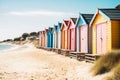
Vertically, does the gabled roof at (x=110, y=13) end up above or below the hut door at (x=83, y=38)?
above

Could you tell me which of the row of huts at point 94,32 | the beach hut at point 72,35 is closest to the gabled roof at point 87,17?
the row of huts at point 94,32

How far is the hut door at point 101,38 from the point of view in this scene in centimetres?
1683

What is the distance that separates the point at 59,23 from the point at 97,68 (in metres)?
23.0

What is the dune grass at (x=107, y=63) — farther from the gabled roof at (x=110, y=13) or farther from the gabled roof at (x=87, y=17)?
the gabled roof at (x=87, y=17)

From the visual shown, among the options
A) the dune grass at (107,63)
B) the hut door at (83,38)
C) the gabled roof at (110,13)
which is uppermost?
the gabled roof at (110,13)

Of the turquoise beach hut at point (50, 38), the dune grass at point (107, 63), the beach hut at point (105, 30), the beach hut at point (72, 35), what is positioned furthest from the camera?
the turquoise beach hut at point (50, 38)

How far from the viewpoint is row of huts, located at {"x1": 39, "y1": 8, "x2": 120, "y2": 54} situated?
1565cm

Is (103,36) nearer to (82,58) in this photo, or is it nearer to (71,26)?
(82,58)

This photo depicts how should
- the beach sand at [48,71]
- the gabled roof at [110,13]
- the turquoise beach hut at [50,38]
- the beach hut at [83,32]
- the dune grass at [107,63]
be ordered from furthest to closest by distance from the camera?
the turquoise beach hut at [50,38] → the beach hut at [83,32] → the gabled roof at [110,13] → the beach sand at [48,71] → the dune grass at [107,63]

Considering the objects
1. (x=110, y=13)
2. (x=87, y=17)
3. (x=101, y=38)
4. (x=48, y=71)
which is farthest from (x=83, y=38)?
(x=48, y=71)

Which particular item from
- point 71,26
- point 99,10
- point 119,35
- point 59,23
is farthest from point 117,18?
point 59,23

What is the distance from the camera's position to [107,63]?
420 inches

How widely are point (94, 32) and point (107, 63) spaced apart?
8.37 m

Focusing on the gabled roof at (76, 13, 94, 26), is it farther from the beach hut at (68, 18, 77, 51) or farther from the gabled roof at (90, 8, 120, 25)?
the gabled roof at (90, 8, 120, 25)
